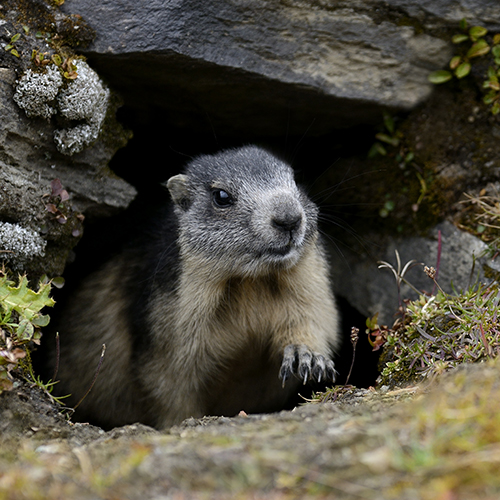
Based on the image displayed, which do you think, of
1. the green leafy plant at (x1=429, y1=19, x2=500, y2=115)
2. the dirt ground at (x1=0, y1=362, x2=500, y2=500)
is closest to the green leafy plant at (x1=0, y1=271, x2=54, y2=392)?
the dirt ground at (x1=0, y1=362, x2=500, y2=500)

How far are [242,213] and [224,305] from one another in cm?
109

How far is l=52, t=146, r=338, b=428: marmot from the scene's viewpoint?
5602mm

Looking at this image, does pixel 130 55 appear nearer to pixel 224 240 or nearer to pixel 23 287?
Result: pixel 224 240

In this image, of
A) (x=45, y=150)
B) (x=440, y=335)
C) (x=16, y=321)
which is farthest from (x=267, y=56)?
(x=16, y=321)

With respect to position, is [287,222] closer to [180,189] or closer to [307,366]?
[307,366]

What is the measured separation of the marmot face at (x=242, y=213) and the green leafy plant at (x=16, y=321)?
66.6 inches

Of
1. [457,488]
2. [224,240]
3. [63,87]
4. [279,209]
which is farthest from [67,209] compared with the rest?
[457,488]

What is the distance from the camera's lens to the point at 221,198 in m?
5.93

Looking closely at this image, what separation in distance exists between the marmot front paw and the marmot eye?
1.67 metres

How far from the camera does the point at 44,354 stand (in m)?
7.48

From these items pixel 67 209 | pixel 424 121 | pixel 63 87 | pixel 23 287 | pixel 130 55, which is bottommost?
pixel 23 287

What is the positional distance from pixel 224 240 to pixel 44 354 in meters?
3.39

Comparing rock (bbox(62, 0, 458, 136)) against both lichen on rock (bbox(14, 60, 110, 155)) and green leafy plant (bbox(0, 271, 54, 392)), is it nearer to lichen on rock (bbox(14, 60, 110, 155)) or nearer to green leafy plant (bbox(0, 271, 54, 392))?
lichen on rock (bbox(14, 60, 110, 155))

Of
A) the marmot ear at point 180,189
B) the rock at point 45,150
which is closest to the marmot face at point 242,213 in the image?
the marmot ear at point 180,189
